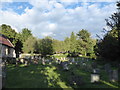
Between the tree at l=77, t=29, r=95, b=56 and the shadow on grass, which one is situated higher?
the tree at l=77, t=29, r=95, b=56

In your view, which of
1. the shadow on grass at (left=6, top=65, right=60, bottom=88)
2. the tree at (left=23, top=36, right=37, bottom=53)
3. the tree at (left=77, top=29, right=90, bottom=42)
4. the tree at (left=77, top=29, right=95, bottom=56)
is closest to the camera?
the shadow on grass at (left=6, top=65, right=60, bottom=88)

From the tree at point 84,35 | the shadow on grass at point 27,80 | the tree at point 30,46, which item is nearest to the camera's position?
the shadow on grass at point 27,80

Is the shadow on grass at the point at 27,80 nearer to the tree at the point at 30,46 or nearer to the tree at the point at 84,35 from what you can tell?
the tree at the point at 30,46

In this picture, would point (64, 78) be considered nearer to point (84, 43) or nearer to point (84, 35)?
point (84, 43)

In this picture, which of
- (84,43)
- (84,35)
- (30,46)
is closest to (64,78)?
(30,46)

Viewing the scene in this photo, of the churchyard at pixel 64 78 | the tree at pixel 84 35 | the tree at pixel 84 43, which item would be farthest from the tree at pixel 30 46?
the churchyard at pixel 64 78

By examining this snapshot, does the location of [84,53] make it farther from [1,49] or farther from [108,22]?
[1,49]

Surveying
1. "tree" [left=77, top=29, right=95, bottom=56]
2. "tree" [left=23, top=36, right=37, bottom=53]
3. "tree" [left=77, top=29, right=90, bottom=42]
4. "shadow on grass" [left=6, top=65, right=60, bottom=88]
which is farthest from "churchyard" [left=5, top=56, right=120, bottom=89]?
"tree" [left=77, top=29, right=90, bottom=42]

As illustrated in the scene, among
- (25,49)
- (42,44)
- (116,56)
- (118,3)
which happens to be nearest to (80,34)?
(42,44)

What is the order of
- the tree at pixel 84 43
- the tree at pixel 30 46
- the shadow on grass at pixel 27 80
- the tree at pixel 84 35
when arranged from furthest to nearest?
the tree at pixel 84 35, the tree at pixel 84 43, the tree at pixel 30 46, the shadow on grass at pixel 27 80

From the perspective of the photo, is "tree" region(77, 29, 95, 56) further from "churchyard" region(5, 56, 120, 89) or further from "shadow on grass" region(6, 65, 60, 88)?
"shadow on grass" region(6, 65, 60, 88)

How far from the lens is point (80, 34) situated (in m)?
61.0

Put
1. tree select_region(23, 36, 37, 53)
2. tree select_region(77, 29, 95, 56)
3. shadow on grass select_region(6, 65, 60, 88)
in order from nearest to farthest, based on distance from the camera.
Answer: shadow on grass select_region(6, 65, 60, 88) → tree select_region(23, 36, 37, 53) → tree select_region(77, 29, 95, 56)

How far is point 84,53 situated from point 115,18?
109 feet
